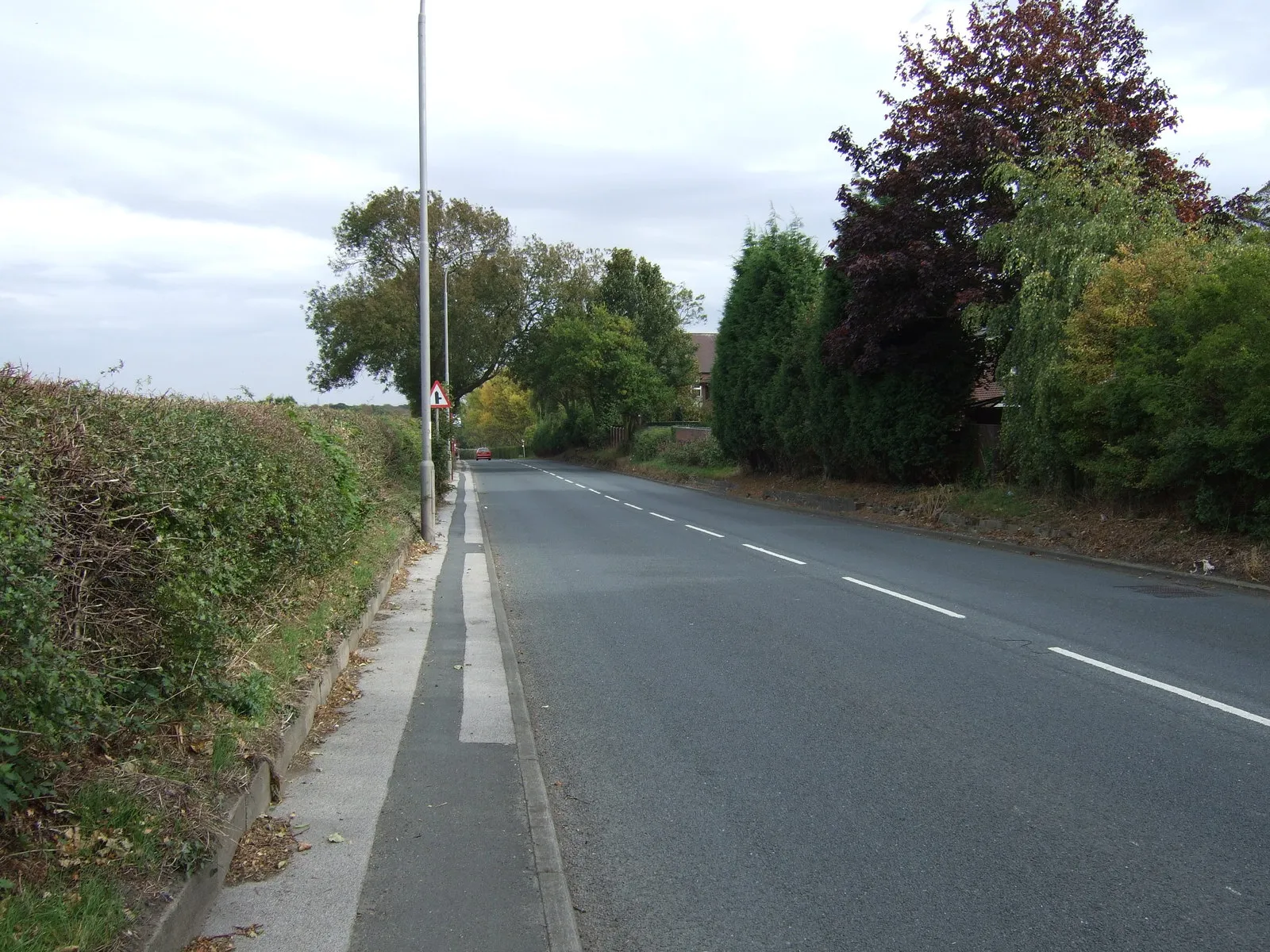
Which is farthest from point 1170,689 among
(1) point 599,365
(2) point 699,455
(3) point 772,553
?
(1) point 599,365

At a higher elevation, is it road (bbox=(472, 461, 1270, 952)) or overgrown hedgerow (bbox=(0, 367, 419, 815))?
overgrown hedgerow (bbox=(0, 367, 419, 815))

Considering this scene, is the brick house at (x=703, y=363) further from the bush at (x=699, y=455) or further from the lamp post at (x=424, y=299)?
the lamp post at (x=424, y=299)

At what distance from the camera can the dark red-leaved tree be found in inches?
796

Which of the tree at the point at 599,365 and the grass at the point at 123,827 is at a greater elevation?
Result: the tree at the point at 599,365

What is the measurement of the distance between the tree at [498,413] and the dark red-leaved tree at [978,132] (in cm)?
8022

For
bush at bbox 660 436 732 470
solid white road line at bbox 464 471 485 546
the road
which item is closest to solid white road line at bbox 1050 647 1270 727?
the road

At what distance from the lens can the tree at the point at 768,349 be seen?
30.5 metres

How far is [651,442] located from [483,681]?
4521cm

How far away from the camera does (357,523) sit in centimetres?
1221

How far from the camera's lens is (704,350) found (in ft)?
260

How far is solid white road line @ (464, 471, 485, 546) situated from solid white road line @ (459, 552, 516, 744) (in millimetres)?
6531

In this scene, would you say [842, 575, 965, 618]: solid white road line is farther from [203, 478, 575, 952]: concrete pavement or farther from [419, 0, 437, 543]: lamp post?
[419, 0, 437, 543]: lamp post

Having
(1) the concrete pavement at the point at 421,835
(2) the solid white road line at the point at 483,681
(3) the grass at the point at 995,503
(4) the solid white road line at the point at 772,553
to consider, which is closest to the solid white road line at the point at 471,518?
(4) the solid white road line at the point at 772,553

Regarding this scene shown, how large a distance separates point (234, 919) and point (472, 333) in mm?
49990
